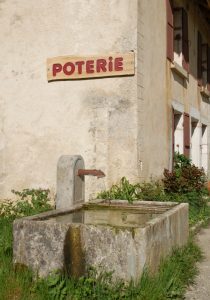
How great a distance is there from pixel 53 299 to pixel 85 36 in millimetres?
4807

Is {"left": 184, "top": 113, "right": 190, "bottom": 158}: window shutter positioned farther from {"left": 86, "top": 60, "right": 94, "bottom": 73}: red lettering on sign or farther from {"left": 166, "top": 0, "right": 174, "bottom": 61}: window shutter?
{"left": 86, "top": 60, "right": 94, "bottom": 73}: red lettering on sign

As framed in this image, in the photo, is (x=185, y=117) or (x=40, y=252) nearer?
(x=40, y=252)

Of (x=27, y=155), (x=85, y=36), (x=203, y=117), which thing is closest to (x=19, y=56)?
(x=85, y=36)

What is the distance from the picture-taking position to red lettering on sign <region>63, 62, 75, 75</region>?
713 centimetres

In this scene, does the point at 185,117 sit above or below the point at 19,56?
below

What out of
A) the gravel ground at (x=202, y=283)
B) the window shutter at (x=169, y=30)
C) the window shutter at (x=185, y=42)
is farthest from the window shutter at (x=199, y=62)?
the gravel ground at (x=202, y=283)

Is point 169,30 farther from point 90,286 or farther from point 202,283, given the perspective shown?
point 90,286

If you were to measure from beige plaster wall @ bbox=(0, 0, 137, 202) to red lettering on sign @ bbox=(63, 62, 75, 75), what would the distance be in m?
0.19

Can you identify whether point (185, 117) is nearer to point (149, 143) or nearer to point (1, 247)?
point (149, 143)

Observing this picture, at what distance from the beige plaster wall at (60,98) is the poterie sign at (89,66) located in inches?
4.6

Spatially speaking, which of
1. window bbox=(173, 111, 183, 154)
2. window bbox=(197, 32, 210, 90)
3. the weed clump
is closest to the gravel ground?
the weed clump

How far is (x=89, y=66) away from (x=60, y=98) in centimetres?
74

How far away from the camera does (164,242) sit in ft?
13.9

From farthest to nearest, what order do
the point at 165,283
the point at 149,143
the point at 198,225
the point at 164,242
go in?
the point at 149,143
the point at 198,225
the point at 164,242
the point at 165,283
